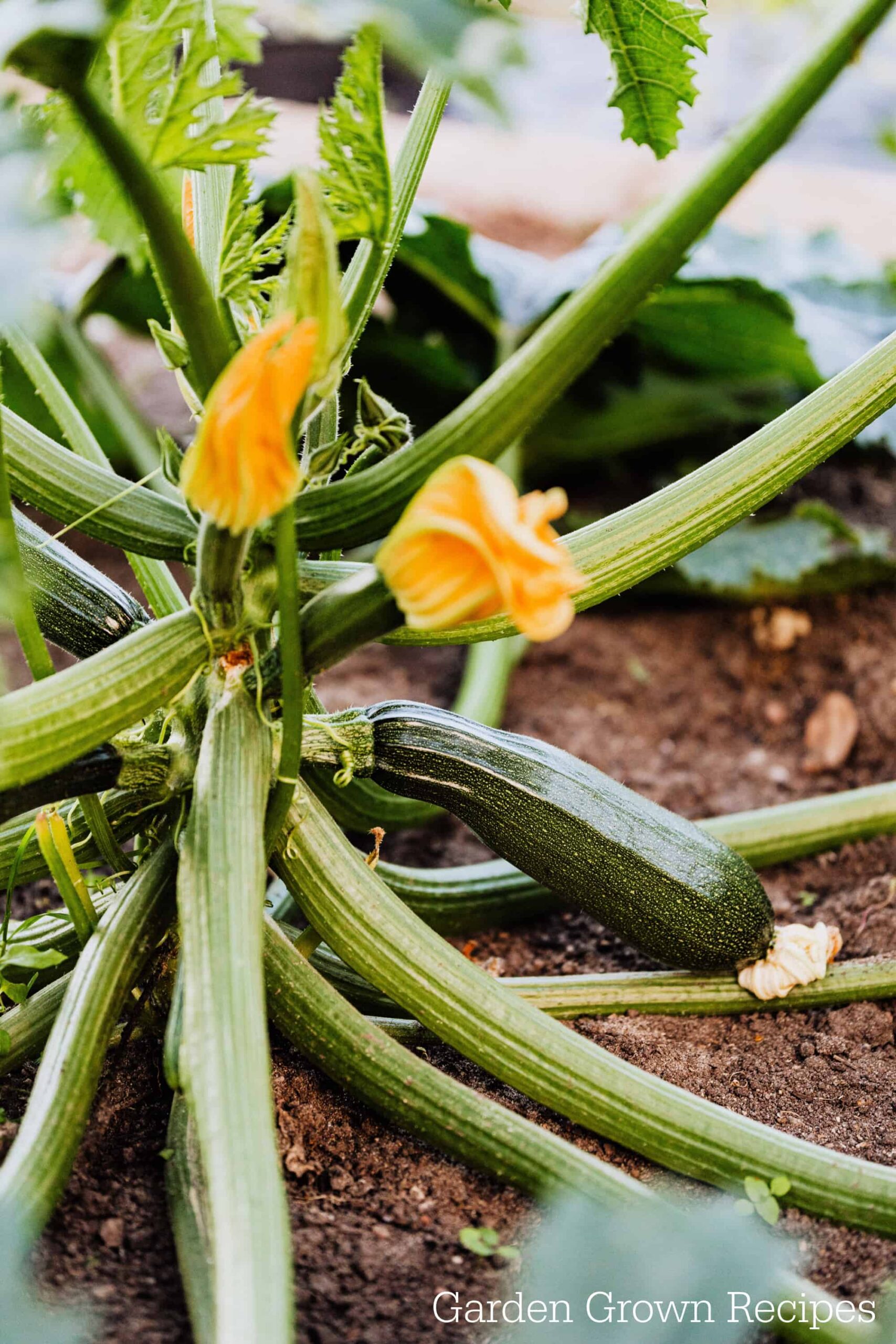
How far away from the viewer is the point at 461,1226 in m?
1.07

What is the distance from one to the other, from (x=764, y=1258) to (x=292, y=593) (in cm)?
61

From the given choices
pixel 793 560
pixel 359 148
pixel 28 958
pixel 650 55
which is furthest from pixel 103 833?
pixel 793 560

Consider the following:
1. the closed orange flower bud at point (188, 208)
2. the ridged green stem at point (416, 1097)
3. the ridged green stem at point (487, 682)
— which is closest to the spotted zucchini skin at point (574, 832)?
the ridged green stem at point (416, 1097)

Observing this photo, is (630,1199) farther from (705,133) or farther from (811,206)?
(705,133)

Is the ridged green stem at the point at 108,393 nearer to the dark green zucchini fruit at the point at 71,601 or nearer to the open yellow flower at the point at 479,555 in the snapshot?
the dark green zucchini fruit at the point at 71,601

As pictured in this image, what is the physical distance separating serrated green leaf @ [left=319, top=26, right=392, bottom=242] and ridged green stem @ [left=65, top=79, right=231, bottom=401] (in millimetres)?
145

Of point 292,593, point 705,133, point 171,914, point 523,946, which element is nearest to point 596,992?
point 523,946

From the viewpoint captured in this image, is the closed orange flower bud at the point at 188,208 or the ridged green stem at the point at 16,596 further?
the closed orange flower bud at the point at 188,208

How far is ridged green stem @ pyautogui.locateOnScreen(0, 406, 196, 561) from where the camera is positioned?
112 centimetres

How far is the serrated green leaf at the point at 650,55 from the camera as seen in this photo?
1196mm

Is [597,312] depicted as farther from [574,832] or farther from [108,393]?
[108,393]

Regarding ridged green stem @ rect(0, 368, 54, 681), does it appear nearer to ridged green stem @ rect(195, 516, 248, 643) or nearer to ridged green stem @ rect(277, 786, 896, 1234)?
ridged green stem @ rect(195, 516, 248, 643)

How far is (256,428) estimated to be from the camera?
2.74ft

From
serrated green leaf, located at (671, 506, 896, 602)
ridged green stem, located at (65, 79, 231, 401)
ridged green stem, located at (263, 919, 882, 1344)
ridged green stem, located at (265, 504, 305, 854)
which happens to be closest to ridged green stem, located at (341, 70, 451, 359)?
ridged green stem, located at (65, 79, 231, 401)
